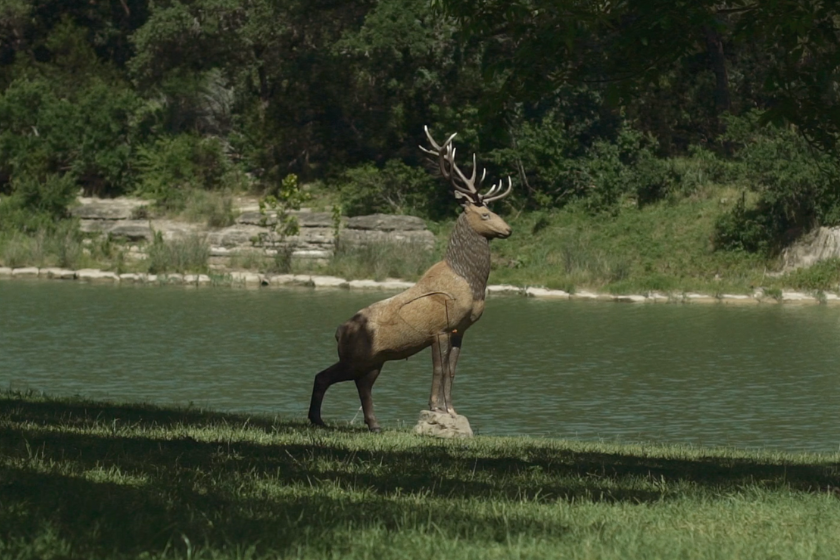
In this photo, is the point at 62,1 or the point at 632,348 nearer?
the point at 632,348

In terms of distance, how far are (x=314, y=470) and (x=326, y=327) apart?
16.3 m

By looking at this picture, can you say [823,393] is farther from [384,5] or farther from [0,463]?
[384,5]

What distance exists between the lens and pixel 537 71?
9445 millimetres

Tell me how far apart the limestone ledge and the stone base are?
17237 millimetres

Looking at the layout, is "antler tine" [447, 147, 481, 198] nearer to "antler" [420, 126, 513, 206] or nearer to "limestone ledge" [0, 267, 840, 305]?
"antler" [420, 126, 513, 206]

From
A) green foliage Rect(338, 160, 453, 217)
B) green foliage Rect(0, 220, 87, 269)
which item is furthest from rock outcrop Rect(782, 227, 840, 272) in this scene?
green foliage Rect(0, 220, 87, 269)

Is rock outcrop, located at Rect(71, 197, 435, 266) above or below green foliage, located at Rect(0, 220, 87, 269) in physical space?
above

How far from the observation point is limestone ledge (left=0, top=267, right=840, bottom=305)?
27812 mm

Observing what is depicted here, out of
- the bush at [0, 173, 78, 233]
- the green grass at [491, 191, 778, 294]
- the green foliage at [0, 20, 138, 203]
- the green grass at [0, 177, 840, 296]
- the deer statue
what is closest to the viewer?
the deer statue

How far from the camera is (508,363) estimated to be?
64.9 feet

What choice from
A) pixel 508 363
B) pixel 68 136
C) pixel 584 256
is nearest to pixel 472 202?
pixel 508 363

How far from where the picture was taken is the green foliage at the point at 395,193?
35500mm

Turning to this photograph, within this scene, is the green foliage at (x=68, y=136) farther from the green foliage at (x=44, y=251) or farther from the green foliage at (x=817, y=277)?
the green foliage at (x=817, y=277)

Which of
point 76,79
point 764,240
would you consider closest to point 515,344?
point 764,240
